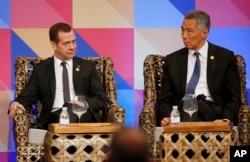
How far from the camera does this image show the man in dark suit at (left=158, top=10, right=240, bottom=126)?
4.58 m

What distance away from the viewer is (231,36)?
217 inches

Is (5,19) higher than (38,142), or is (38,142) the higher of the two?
(5,19)

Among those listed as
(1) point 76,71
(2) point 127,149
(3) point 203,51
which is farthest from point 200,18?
(2) point 127,149

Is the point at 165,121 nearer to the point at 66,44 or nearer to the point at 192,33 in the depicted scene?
the point at 192,33

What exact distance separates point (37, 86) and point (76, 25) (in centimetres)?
93

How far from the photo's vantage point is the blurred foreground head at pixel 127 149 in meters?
1.47

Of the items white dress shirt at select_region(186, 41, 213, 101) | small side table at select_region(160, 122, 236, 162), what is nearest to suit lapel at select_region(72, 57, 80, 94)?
white dress shirt at select_region(186, 41, 213, 101)

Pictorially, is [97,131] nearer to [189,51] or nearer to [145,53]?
[189,51]

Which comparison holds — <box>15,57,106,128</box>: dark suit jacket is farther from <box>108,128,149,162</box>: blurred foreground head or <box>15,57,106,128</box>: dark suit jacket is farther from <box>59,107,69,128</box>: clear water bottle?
<box>108,128,149,162</box>: blurred foreground head

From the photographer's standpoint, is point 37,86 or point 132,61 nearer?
point 37,86

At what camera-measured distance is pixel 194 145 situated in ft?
13.1

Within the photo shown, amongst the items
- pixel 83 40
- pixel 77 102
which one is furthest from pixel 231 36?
pixel 77 102

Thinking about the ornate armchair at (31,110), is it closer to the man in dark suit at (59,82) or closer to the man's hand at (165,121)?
the man in dark suit at (59,82)

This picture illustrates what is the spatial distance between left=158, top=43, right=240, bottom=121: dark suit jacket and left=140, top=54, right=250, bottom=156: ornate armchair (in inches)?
3.9
